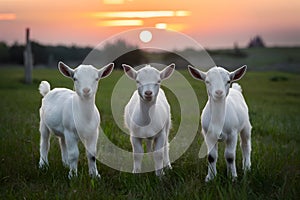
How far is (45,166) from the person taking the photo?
6430mm

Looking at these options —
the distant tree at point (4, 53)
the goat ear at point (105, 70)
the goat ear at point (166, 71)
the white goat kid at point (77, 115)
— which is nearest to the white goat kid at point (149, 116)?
the goat ear at point (166, 71)

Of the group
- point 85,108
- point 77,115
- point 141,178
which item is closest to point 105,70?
point 85,108

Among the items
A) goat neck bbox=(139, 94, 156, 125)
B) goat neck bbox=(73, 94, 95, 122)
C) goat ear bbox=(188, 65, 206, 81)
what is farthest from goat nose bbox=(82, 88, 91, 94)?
goat ear bbox=(188, 65, 206, 81)

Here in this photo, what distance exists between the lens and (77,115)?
614cm

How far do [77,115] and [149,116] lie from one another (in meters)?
1.00

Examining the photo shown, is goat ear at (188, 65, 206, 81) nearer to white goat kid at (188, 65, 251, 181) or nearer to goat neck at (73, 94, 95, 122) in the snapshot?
white goat kid at (188, 65, 251, 181)

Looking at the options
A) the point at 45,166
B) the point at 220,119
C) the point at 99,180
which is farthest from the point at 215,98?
the point at 45,166

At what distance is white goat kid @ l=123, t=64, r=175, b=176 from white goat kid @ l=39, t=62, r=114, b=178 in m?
0.50

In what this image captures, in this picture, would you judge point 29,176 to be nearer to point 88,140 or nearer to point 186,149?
point 88,140

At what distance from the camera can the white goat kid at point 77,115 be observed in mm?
5844

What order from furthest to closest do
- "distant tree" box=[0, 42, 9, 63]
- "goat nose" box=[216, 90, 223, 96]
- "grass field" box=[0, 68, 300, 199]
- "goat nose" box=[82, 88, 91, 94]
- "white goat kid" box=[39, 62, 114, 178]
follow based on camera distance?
"distant tree" box=[0, 42, 9, 63]
"white goat kid" box=[39, 62, 114, 178]
"goat nose" box=[82, 88, 91, 94]
"goat nose" box=[216, 90, 223, 96]
"grass field" box=[0, 68, 300, 199]

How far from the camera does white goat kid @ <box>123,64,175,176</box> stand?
5770 millimetres

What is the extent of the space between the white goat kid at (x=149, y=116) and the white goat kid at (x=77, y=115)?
1.65 feet

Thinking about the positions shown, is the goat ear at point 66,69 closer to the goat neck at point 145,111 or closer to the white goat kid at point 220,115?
the goat neck at point 145,111
